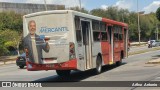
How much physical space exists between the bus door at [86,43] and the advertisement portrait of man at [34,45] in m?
2.00

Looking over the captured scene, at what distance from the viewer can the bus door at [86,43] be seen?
19217mm

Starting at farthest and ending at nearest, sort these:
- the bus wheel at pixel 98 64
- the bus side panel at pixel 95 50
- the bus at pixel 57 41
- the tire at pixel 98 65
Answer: the bus wheel at pixel 98 64
the tire at pixel 98 65
the bus side panel at pixel 95 50
the bus at pixel 57 41

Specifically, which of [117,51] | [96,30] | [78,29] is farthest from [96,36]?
[117,51]

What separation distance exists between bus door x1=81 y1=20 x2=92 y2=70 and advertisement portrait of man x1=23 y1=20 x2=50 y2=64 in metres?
2.00

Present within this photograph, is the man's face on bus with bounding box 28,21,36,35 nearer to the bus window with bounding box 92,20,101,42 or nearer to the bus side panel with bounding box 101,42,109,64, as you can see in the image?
the bus window with bounding box 92,20,101,42

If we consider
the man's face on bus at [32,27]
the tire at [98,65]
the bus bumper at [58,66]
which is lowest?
the tire at [98,65]

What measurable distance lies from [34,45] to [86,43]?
266 centimetres

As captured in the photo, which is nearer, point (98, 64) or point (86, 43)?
point (86, 43)

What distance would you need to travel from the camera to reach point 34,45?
18.3 meters

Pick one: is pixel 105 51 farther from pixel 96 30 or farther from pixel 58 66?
pixel 58 66

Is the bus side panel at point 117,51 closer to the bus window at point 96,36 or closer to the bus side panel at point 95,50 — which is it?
the bus window at point 96,36

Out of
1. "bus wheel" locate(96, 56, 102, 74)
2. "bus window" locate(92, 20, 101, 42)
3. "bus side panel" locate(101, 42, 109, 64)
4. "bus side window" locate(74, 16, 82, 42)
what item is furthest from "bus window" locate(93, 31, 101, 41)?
"bus side window" locate(74, 16, 82, 42)

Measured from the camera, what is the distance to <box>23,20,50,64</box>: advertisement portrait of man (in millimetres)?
18170

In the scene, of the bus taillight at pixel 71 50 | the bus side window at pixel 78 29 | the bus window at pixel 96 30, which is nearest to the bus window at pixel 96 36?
the bus window at pixel 96 30
